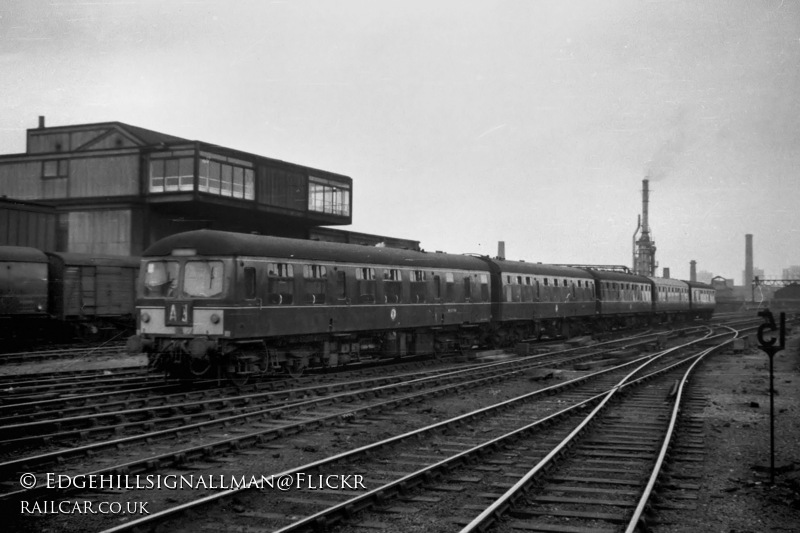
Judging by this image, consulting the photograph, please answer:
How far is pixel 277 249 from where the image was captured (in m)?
18.0

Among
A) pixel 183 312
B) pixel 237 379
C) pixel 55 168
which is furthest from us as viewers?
pixel 55 168

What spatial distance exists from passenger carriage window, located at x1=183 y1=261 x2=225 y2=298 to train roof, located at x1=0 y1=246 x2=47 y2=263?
1412cm

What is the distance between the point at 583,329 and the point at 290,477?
110 ft

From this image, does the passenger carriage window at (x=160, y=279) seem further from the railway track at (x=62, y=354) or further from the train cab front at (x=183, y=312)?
the railway track at (x=62, y=354)

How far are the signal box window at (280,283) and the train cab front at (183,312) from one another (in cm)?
139

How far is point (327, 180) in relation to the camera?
5031 cm

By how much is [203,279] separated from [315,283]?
340 centimetres

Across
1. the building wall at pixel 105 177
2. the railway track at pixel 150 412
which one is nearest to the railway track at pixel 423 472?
the railway track at pixel 150 412

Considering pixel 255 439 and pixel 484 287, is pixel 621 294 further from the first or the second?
pixel 255 439

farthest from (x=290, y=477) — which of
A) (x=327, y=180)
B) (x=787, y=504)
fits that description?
(x=327, y=180)

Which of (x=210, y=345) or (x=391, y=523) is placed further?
(x=210, y=345)

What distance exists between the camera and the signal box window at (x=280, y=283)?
57.6 feet

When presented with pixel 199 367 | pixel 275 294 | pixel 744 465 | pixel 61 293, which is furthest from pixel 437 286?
pixel 744 465

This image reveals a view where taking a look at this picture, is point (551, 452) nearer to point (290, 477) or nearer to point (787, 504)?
point (787, 504)
